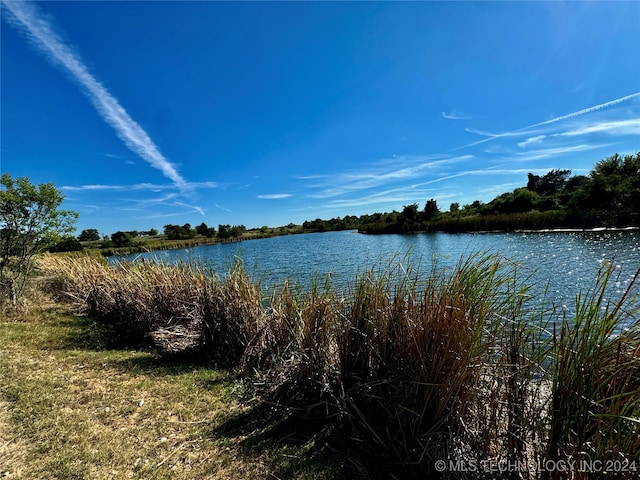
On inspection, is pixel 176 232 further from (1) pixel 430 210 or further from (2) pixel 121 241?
(1) pixel 430 210

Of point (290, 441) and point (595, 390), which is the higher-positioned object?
point (595, 390)

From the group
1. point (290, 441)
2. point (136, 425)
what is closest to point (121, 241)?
point (136, 425)

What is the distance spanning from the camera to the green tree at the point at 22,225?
21.9 feet

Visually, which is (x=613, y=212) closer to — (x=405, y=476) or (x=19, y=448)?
(x=405, y=476)

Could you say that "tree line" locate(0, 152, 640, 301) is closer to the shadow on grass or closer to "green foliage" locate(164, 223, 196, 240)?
"green foliage" locate(164, 223, 196, 240)

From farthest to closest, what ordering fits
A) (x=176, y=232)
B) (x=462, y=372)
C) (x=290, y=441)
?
(x=176, y=232) < (x=290, y=441) < (x=462, y=372)

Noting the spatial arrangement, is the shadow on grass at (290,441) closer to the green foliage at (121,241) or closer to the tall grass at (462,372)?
the tall grass at (462,372)

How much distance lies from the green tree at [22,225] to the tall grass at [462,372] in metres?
6.90

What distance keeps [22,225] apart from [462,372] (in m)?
9.64

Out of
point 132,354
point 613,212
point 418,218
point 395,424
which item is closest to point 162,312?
point 132,354

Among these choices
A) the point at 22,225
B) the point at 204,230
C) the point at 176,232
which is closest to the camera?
the point at 22,225

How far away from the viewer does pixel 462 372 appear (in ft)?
7.06

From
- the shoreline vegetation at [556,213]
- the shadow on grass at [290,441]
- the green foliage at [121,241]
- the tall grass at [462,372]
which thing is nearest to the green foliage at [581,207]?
the shoreline vegetation at [556,213]

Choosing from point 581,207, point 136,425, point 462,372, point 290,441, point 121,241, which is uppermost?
point 121,241
